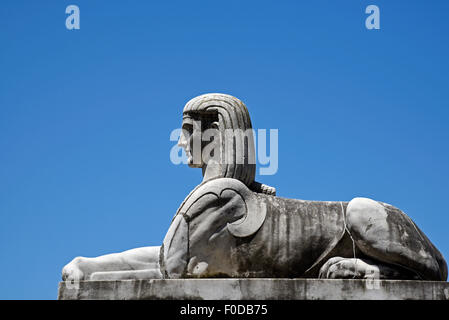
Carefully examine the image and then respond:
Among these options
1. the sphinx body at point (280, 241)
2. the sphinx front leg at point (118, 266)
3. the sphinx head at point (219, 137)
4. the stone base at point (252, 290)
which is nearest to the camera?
the stone base at point (252, 290)

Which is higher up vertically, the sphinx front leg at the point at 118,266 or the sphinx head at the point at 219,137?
the sphinx head at the point at 219,137

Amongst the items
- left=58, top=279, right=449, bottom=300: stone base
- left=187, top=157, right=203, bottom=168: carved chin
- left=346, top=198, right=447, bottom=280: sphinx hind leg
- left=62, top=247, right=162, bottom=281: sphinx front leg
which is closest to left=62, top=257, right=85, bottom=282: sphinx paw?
left=62, top=247, right=162, bottom=281: sphinx front leg

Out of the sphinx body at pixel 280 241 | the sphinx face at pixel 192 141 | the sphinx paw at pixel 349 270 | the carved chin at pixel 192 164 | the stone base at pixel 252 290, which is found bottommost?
the stone base at pixel 252 290

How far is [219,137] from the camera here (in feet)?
32.0

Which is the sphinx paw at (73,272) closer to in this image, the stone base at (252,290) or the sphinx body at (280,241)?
the stone base at (252,290)

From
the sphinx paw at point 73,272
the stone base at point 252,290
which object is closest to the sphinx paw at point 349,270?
the stone base at point 252,290

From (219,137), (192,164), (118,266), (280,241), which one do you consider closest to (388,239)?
(280,241)

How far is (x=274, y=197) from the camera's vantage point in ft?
31.2

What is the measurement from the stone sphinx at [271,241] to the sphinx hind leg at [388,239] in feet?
0.04

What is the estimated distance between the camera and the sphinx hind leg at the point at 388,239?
9.11 meters

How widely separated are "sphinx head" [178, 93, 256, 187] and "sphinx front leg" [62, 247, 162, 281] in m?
1.31

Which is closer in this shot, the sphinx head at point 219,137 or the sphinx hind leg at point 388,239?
the sphinx hind leg at point 388,239

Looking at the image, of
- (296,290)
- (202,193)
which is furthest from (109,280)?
(296,290)
